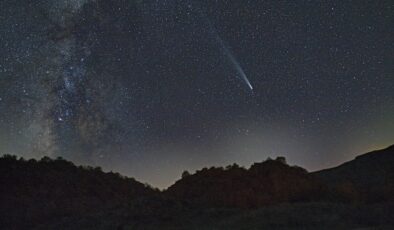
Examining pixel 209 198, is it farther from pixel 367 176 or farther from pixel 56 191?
pixel 367 176

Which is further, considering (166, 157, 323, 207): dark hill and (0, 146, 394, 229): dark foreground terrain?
(166, 157, 323, 207): dark hill

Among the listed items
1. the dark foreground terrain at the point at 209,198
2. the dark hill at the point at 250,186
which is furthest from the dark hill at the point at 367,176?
the dark hill at the point at 250,186

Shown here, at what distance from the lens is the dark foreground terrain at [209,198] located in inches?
1150

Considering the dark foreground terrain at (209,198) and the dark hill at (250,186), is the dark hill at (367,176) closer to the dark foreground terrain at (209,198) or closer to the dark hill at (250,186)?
the dark foreground terrain at (209,198)

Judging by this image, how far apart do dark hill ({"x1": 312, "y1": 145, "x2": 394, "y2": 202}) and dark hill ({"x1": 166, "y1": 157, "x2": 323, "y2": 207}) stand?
122 inches

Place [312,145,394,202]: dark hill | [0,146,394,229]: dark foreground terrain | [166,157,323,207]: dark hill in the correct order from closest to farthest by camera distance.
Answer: [0,146,394,229]: dark foreground terrain
[312,145,394,202]: dark hill
[166,157,323,207]: dark hill

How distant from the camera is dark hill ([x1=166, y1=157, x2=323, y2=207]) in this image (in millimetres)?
37906

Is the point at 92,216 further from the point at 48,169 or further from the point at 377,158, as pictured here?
the point at 377,158

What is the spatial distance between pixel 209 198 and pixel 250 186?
12.2 ft

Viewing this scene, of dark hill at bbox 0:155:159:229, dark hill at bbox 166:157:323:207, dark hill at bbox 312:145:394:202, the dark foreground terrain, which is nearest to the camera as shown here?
the dark foreground terrain

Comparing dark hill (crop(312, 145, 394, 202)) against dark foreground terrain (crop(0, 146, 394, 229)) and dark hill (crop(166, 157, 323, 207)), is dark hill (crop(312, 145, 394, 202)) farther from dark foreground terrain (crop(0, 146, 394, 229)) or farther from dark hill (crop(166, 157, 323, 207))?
dark hill (crop(166, 157, 323, 207))

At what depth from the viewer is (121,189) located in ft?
175

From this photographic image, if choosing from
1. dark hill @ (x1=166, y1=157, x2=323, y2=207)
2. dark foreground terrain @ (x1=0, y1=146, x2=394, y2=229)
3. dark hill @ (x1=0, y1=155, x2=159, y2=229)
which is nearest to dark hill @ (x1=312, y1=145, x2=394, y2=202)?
dark foreground terrain @ (x1=0, y1=146, x2=394, y2=229)

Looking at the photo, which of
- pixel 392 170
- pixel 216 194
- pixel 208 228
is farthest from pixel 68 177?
pixel 392 170
